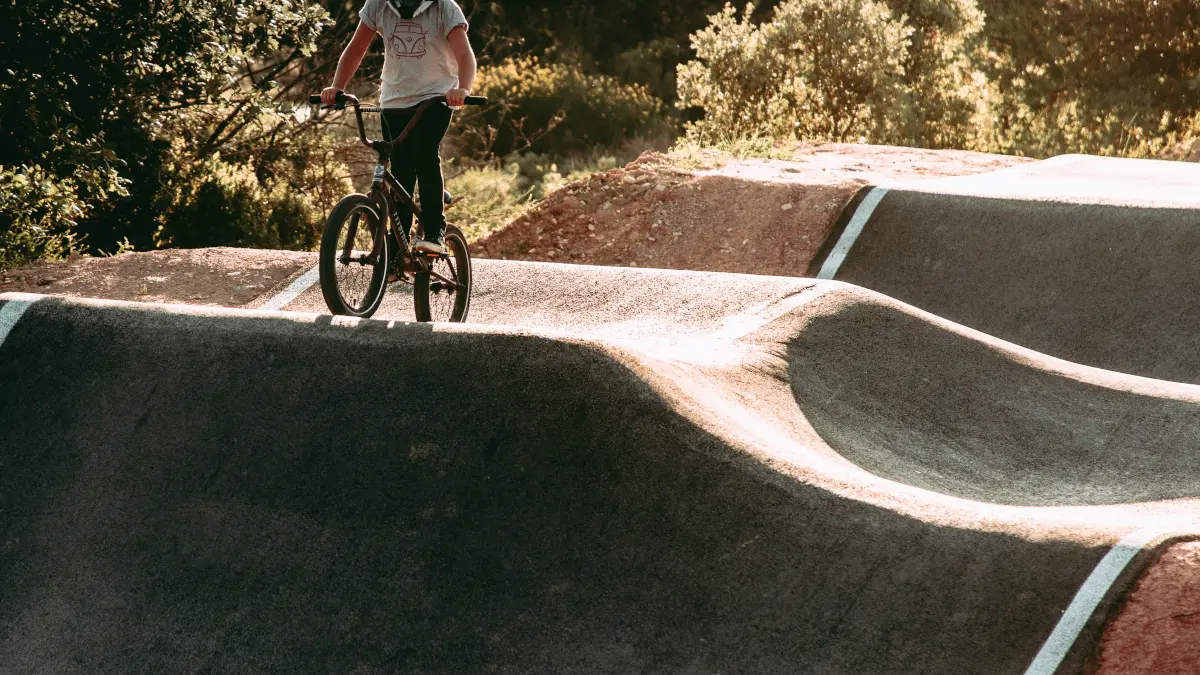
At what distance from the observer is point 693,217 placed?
13.4 m

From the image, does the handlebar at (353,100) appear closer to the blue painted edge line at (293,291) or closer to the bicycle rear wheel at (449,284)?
the bicycle rear wheel at (449,284)

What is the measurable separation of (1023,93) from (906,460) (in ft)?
65.5

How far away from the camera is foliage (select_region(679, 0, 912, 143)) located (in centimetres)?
2031

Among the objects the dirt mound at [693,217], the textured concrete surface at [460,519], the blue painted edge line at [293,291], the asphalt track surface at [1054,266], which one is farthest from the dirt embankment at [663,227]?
the textured concrete surface at [460,519]

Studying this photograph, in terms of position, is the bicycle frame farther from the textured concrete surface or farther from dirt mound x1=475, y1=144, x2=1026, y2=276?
dirt mound x1=475, y1=144, x2=1026, y2=276

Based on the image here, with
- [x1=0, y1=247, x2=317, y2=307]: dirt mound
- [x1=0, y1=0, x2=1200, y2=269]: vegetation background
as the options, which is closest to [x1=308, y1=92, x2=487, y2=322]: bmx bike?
[x1=0, y1=247, x2=317, y2=307]: dirt mound

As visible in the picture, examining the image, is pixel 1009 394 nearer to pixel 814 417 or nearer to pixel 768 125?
pixel 814 417

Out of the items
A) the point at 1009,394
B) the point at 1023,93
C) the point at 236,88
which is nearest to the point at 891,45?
the point at 1023,93

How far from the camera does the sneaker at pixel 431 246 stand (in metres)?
6.91

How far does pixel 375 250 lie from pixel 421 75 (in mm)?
1183

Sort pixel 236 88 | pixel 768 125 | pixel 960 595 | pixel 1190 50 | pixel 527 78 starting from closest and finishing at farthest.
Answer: pixel 960 595
pixel 236 88
pixel 768 125
pixel 1190 50
pixel 527 78

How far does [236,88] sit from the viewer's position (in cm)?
1300

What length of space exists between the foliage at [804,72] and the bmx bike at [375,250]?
44.8 feet

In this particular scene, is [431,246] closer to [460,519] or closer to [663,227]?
[460,519]
